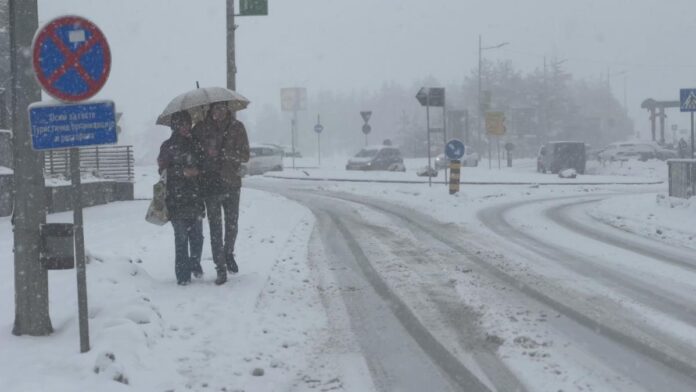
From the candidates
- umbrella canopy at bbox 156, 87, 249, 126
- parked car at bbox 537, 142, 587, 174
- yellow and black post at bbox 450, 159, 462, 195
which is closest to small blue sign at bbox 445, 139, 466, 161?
yellow and black post at bbox 450, 159, 462, 195

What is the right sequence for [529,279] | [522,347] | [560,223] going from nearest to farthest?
1. [522,347]
2. [529,279]
3. [560,223]

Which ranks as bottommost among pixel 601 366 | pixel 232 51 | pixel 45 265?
pixel 601 366

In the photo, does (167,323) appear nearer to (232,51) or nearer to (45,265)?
(45,265)

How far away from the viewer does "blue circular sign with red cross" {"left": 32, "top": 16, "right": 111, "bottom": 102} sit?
5.12 meters

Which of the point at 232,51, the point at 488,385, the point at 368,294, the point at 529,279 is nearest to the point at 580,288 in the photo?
the point at 529,279

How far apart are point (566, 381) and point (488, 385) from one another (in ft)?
1.78

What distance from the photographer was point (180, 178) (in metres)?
8.05

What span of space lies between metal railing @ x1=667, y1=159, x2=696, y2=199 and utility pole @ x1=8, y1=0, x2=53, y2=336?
586 inches

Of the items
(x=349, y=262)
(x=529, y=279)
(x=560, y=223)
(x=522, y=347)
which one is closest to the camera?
(x=522, y=347)

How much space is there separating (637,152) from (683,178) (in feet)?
121

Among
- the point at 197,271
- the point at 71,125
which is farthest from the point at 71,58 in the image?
the point at 197,271

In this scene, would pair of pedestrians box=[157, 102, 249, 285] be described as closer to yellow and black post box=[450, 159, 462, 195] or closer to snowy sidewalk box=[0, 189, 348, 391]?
snowy sidewalk box=[0, 189, 348, 391]

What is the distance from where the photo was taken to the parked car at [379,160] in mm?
40250

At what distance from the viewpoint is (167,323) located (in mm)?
6586
